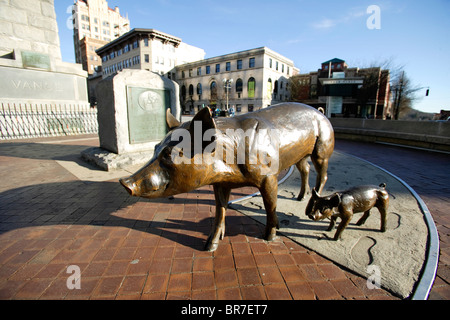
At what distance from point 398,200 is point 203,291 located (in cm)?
391

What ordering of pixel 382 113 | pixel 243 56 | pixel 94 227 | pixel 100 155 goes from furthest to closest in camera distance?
pixel 243 56 → pixel 382 113 → pixel 100 155 → pixel 94 227

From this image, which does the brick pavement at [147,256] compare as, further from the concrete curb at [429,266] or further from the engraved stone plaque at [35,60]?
the engraved stone plaque at [35,60]

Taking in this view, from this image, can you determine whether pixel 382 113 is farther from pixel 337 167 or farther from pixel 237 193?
pixel 237 193

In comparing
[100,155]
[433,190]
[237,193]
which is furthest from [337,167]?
[100,155]

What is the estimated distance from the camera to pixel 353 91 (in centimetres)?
3309

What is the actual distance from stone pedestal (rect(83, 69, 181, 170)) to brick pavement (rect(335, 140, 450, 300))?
6.25m

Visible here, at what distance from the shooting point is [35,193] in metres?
4.15

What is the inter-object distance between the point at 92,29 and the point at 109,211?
86.8m

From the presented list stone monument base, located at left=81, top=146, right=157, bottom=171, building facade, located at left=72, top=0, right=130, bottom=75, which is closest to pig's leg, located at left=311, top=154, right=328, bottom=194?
stone monument base, located at left=81, top=146, right=157, bottom=171

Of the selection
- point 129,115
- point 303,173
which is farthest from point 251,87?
point 303,173

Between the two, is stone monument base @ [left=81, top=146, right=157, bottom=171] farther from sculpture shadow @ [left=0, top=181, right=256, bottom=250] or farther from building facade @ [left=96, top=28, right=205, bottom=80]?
building facade @ [left=96, top=28, right=205, bottom=80]

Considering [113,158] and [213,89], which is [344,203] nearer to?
[113,158]

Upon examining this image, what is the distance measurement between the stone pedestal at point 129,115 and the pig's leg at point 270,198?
4679mm

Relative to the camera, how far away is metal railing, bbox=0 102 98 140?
1055 cm
